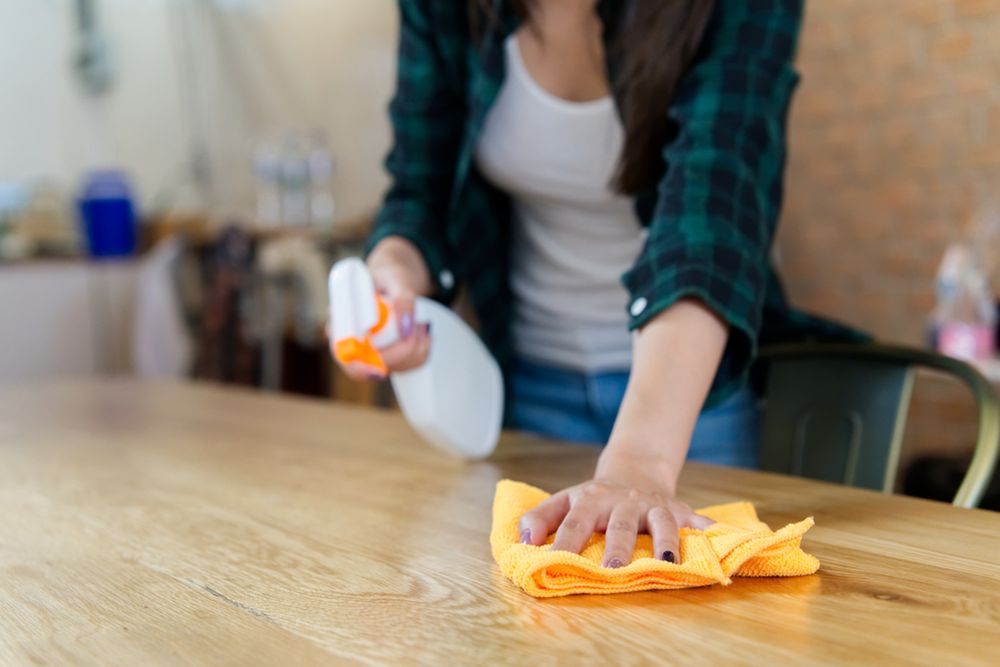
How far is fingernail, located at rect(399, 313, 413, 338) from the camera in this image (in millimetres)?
911

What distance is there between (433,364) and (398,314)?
69mm

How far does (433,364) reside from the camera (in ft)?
3.14

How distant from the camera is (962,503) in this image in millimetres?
850

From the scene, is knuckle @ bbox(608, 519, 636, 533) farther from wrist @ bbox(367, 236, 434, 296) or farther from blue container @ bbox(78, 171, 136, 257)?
blue container @ bbox(78, 171, 136, 257)

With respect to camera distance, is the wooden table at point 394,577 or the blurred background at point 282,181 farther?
the blurred background at point 282,181

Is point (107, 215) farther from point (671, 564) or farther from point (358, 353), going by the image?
point (671, 564)

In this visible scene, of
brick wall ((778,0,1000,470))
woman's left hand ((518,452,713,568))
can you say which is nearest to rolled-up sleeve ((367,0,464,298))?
woman's left hand ((518,452,713,568))

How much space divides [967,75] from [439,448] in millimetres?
2521

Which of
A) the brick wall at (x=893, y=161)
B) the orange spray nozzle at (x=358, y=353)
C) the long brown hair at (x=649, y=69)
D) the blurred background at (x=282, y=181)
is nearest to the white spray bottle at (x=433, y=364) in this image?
the orange spray nozzle at (x=358, y=353)

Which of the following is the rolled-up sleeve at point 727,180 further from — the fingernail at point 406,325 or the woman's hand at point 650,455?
the fingernail at point 406,325

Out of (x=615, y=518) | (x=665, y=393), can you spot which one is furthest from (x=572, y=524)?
(x=665, y=393)

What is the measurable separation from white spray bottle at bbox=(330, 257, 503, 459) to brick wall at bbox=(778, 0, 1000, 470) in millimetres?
2341

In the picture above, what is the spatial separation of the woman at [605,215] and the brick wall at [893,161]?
2.12 m

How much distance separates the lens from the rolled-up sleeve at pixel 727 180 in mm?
833
